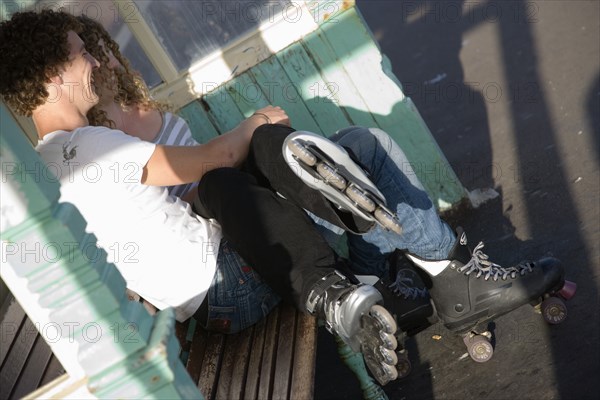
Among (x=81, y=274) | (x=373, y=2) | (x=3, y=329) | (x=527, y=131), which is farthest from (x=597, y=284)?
(x=373, y=2)

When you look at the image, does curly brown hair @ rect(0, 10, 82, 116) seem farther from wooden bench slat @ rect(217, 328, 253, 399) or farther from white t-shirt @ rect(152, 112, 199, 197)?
wooden bench slat @ rect(217, 328, 253, 399)

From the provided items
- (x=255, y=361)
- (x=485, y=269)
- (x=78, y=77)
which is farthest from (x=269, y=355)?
(x=78, y=77)

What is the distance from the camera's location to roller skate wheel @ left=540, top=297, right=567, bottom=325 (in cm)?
333

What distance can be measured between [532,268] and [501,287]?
163mm

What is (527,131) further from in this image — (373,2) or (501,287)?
(373,2)

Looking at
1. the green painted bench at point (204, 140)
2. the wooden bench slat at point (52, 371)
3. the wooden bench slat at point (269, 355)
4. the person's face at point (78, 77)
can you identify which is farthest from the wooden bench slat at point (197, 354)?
the person's face at point (78, 77)

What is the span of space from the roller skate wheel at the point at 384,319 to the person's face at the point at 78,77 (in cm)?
127

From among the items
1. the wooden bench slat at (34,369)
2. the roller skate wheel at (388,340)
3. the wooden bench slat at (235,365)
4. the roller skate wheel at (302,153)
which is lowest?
the roller skate wheel at (388,340)

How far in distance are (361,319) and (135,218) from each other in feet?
2.91

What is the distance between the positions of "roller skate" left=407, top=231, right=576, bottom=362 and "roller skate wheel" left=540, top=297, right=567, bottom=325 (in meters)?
0.17

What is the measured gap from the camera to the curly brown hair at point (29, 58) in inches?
112

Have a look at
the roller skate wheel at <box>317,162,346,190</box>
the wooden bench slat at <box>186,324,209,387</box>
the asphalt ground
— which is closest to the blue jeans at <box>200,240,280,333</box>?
the wooden bench slat at <box>186,324,209,387</box>

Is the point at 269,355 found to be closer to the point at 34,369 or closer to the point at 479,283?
the point at 479,283

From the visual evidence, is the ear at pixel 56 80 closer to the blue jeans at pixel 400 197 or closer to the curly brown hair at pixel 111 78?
the curly brown hair at pixel 111 78
